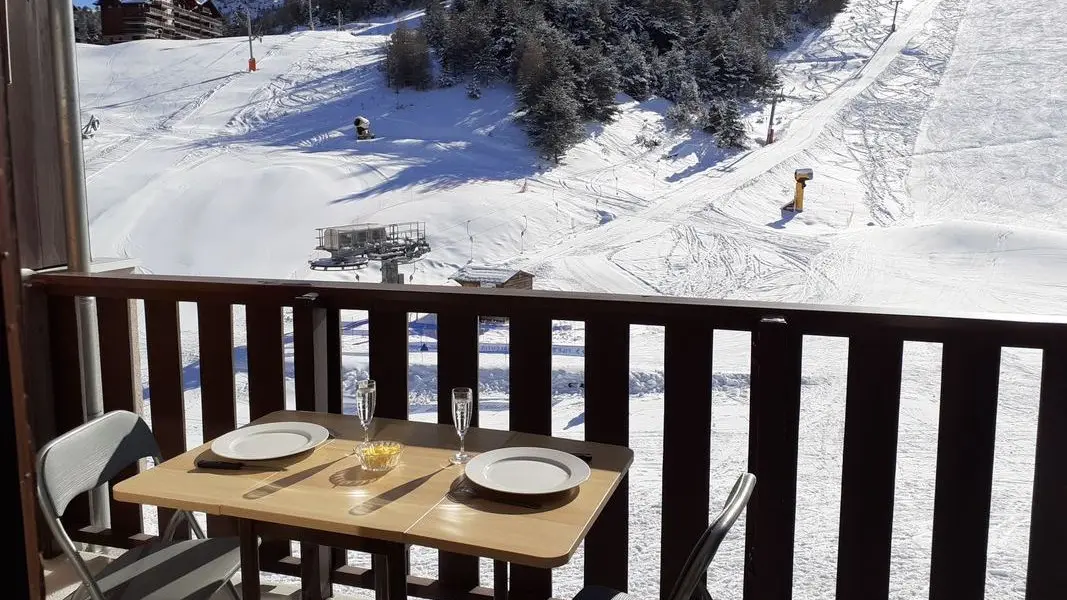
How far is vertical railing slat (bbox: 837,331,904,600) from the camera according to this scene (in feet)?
5.19

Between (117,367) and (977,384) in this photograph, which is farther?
(117,367)

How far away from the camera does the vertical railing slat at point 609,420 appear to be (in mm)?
1754

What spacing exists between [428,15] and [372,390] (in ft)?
77.7

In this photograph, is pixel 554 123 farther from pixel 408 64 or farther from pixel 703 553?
pixel 703 553

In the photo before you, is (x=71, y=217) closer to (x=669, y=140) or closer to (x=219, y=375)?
(x=219, y=375)

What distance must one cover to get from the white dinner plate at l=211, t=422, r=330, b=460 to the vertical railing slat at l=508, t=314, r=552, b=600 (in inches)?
18.6

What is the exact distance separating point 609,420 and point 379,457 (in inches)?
23.7

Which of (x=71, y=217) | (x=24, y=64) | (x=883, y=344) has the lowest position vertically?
(x=883, y=344)

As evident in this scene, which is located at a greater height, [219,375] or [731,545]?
[219,375]

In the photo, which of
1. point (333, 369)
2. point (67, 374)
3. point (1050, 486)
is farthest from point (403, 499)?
point (67, 374)

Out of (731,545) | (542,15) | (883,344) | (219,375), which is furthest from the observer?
(542,15)

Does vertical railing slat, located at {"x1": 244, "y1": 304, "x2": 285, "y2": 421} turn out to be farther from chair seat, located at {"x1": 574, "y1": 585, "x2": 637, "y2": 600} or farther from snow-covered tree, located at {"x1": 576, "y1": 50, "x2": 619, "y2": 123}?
snow-covered tree, located at {"x1": 576, "y1": 50, "x2": 619, "y2": 123}

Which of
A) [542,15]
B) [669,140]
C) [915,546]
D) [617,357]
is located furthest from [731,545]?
[542,15]

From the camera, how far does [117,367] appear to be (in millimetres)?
2240
